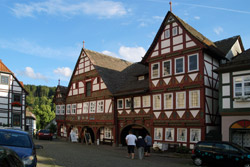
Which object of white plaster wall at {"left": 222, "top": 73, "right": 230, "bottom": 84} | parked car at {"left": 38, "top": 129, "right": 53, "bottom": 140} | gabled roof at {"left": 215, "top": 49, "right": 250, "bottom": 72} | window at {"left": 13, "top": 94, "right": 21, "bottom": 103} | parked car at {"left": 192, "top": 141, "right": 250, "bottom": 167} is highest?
gabled roof at {"left": 215, "top": 49, "right": 250, "bottom": 72}

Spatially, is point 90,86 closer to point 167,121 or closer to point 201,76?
point 167,121

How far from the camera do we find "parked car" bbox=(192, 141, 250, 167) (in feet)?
48.7

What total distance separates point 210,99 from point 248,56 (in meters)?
4.54

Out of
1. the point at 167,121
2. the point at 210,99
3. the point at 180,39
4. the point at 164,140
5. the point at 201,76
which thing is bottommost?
the point at 164,140

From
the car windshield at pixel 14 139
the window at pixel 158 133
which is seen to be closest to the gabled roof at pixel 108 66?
the window at pixel 158 133

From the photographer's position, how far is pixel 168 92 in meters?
25.0

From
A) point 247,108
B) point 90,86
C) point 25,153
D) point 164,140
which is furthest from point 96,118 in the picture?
point 25,153

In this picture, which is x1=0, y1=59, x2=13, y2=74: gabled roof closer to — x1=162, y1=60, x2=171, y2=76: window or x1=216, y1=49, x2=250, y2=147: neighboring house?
x1=162, y1=60, x2=171, y2=76: window

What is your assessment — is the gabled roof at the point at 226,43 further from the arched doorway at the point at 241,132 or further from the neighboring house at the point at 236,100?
the arched doorway at the point at 241,132

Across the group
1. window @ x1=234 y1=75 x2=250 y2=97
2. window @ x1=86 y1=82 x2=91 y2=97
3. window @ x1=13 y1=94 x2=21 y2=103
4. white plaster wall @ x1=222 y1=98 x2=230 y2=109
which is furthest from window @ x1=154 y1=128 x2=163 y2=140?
window @ x1=13 y1=94 x2=21 y2=103

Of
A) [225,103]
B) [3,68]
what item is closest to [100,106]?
[3,68]

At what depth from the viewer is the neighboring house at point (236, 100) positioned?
64.1 feet

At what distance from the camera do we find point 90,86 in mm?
36219

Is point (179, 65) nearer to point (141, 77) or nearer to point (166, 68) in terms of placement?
point (166, 68)
